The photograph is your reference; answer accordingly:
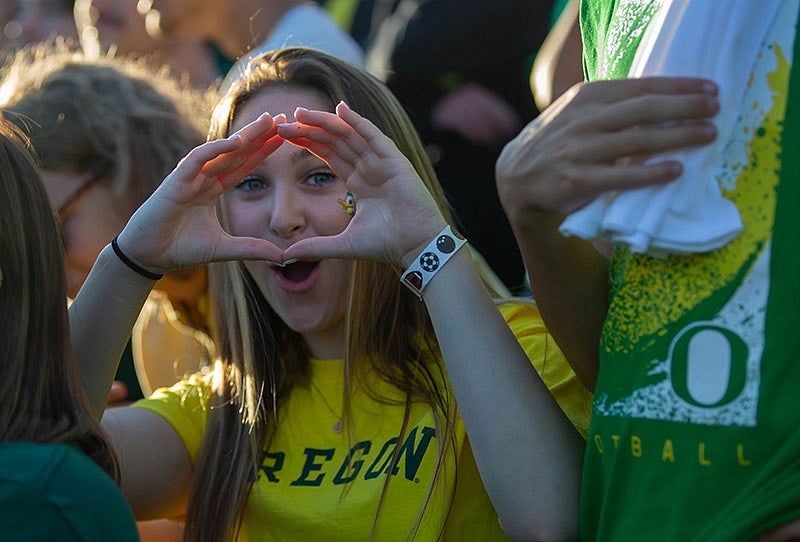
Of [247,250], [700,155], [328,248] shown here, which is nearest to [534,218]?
[700,155]

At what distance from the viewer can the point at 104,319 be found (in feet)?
6.59

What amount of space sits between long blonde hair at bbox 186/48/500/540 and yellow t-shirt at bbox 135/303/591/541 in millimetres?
36

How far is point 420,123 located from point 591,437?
2.20 metres

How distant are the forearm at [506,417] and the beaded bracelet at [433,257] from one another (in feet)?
0.04

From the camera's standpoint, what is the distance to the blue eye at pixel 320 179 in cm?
216

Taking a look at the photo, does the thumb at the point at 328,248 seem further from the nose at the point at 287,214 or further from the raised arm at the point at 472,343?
the nose at the point at 287,214

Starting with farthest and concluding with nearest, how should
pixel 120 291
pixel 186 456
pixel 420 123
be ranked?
pixel 420 123 < pixel 186 456 < pixel 120 291

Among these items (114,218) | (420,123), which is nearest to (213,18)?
(420,123)

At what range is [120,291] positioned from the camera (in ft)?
6.55

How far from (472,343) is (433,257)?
154 millimetres

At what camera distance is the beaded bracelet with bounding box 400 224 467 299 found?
1.77 meters

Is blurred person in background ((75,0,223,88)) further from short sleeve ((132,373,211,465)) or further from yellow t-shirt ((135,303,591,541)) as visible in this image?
yellow t-shirt ((135,303,591,541))

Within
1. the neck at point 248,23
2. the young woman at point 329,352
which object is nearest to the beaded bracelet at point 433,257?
the young woman at point 329,352

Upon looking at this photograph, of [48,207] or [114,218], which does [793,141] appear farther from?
[114,218]
